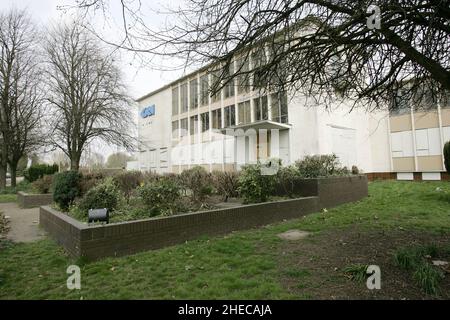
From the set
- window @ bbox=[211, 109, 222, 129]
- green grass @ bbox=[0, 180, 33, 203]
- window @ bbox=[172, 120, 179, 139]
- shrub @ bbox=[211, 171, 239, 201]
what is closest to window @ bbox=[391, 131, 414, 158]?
window @ bbox=[211, 109, 222, 129]

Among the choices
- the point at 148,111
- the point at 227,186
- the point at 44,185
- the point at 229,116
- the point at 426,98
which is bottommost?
the point at 227,186

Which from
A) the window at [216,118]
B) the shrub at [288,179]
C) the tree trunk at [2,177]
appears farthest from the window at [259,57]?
the window at [216,118]

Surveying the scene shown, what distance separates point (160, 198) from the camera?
23.4ft

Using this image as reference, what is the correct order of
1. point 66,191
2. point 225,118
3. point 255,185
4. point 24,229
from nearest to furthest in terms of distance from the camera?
point 24,229
point 66,191
point 255,185
point 225,118

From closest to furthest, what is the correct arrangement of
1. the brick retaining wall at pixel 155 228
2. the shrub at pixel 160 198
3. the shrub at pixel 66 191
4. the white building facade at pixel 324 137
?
the brick retaining wall at pixel 155 228, the shrub at pixel 160 198, the shrub at pixel 66 191, the white building facade at pixel 324 137

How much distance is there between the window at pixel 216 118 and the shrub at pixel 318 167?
1617cm

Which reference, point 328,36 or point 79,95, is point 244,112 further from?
point 328,36

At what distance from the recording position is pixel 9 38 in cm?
1997

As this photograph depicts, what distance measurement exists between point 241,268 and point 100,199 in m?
4.44

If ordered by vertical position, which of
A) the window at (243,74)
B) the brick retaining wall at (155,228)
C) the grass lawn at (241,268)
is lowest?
the grass lawn at (241,268)

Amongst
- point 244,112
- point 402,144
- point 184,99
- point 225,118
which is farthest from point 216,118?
point 402,144

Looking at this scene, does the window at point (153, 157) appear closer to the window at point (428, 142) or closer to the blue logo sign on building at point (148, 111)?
the blue logo sign on building at point (148, 111)

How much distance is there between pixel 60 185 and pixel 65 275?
17.5ft

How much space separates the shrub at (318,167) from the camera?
12.2 m
